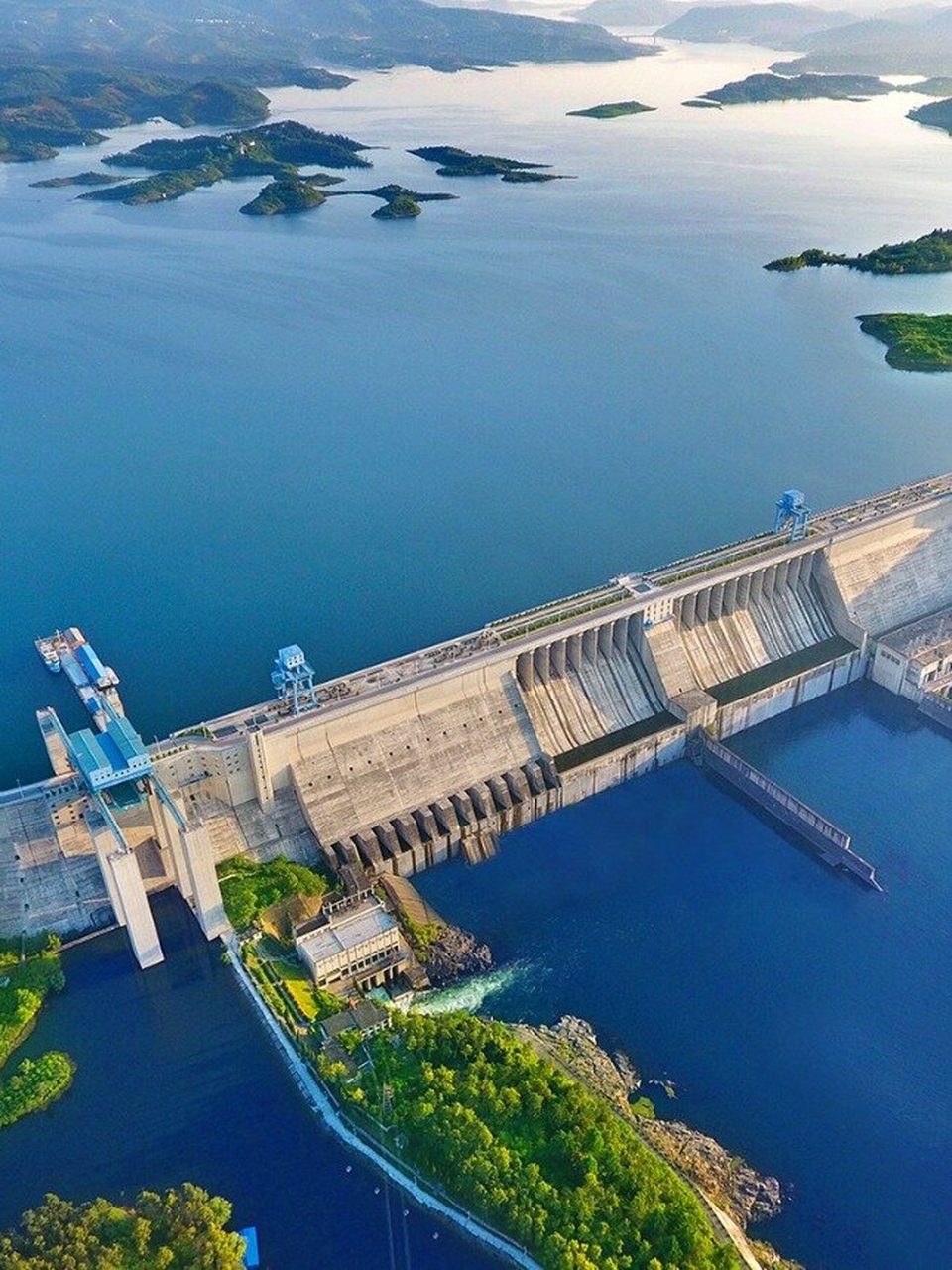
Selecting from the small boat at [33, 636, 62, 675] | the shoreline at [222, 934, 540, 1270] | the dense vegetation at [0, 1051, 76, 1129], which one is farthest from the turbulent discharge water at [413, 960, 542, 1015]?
the small boat at [33, 636, 62, 675]

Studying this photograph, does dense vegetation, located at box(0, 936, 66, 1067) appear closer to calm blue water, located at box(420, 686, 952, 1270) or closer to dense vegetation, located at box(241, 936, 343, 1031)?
dense vegetation, located at box(241, 936, 343, 1031)

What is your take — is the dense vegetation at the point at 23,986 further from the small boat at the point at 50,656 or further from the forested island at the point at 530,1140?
the small boat at the point at 50,656

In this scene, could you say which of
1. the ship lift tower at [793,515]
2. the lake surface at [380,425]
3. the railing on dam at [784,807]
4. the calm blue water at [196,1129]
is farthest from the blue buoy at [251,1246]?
the ship lift tower at [793,515]

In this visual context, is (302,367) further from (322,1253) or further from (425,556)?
(322,1253)

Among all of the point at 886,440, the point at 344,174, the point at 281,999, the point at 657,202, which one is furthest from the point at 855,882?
the point at 344,174

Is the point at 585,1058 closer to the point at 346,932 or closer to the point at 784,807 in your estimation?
the point at 346,932

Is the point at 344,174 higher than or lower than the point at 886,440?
higher
